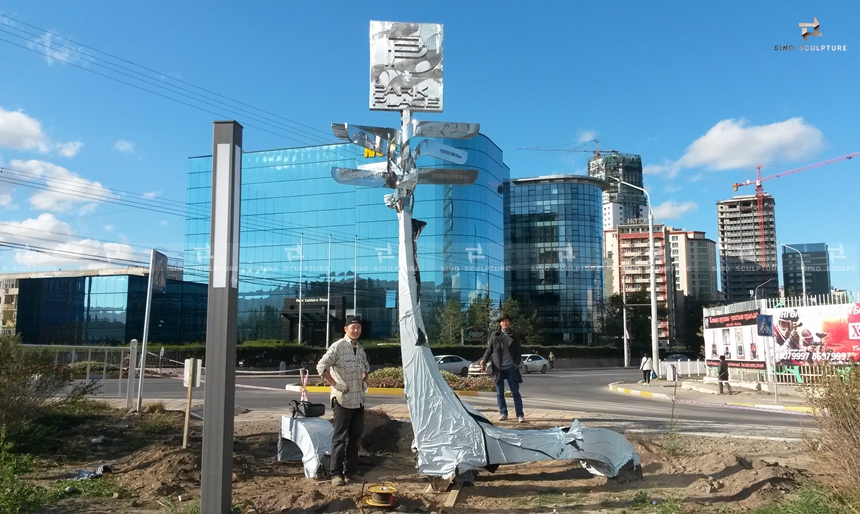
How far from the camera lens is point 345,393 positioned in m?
6.48

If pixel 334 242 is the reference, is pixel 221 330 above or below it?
below

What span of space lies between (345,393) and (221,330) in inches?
84.6

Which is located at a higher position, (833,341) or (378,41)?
(378,41)

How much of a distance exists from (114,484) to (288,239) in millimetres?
54997

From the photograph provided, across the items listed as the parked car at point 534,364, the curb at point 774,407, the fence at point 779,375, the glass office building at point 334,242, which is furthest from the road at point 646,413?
the glass office building at point 334,242

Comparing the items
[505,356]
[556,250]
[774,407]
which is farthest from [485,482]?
[556,250]

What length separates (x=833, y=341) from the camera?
18.6 meters

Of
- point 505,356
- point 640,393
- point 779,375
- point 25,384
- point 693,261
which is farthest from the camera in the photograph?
point 693,261

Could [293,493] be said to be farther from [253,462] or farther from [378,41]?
[378,41]

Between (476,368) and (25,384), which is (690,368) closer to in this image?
(476,368)

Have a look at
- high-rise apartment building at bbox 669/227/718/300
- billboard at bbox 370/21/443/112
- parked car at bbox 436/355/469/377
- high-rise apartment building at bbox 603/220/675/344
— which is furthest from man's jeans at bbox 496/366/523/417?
high-rise apartment building at bbox 669/227/718/300

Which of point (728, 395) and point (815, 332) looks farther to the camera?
point (728, 395)

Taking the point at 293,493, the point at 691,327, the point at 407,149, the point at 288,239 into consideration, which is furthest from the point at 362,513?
the point at 691,327

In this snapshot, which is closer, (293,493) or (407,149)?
(293,493)
